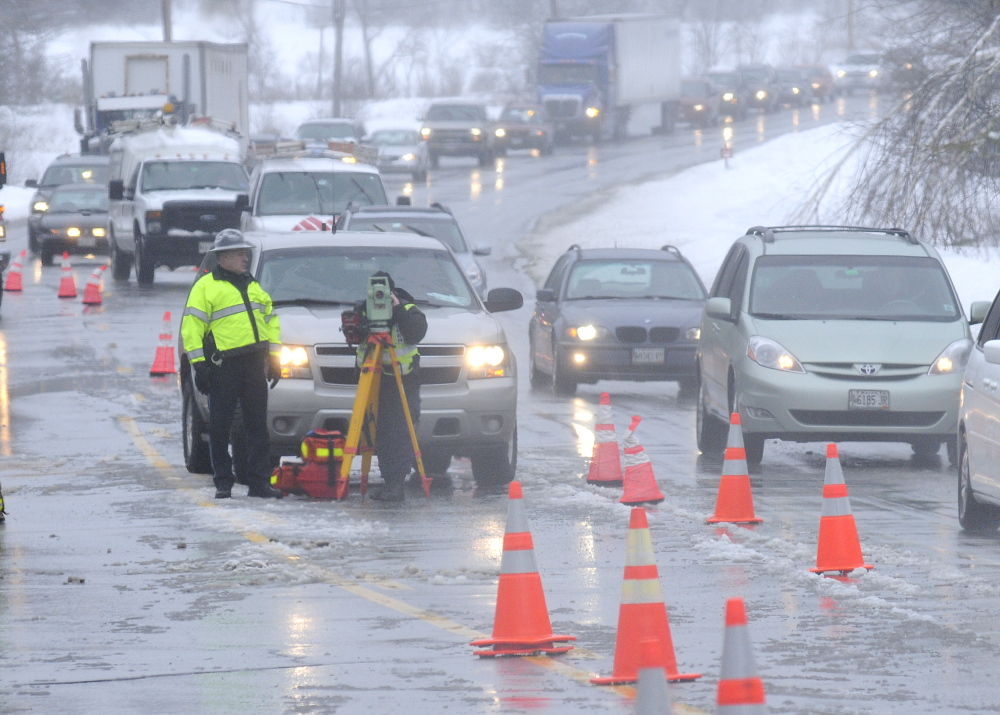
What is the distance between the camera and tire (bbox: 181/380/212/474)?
13.0 metres

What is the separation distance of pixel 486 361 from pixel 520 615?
16.6 feet

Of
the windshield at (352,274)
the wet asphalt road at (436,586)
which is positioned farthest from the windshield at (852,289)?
the windshield at (352,274)

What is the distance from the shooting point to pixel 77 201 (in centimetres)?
3744

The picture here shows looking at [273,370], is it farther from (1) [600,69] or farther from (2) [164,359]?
(1) [600,69]

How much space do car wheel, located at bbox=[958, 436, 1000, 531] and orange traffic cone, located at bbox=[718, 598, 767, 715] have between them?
241 inches

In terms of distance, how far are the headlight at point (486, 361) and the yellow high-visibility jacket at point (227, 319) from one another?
Result: 52.2 inches

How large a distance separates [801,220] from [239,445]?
14.9 m

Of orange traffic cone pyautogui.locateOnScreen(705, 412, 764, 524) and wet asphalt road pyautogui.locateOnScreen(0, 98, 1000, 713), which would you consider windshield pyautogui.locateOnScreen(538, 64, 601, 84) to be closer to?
wet asphalt road pyautogui.locateOnScreen(0, 98, 1000, 713)

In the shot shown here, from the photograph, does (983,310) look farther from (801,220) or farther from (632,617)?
(801,220)

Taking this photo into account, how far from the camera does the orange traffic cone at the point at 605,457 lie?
1273 centimetres

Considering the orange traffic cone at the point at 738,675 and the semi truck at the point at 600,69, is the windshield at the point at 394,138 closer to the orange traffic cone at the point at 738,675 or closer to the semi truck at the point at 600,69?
the semi truck at the point at 600,69

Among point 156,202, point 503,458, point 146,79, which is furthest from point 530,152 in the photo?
point 503,458

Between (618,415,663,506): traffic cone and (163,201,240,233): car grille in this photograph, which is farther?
(163,201,240,233): car grille

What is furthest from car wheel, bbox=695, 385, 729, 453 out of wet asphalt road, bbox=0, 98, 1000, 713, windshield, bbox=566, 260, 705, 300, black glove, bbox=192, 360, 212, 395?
windshield, bbox=566, 260, 705, 300
